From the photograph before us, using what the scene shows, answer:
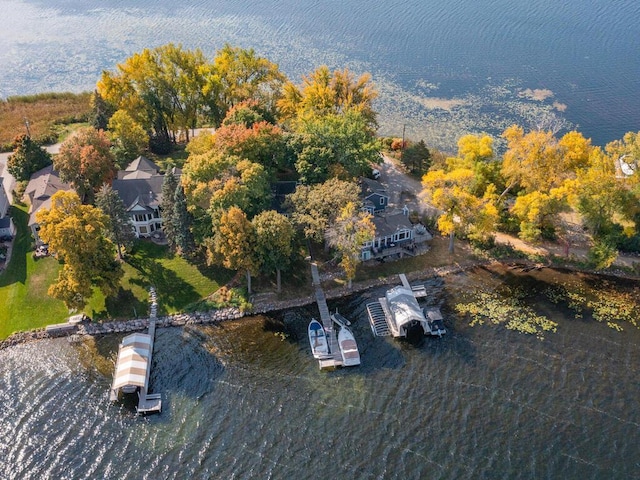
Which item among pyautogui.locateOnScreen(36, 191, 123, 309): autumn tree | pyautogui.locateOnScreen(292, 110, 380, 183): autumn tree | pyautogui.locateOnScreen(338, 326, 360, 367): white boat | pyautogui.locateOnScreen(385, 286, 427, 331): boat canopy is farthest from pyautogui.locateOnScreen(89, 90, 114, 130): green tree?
pyautogui.locateOnScreen(385, 286, 427, 331): boat canopy

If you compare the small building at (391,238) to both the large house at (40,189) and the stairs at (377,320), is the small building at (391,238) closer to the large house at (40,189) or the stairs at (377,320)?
the stairs at (377,320)

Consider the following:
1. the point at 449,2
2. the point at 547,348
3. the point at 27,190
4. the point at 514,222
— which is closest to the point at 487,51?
the point at 449,2

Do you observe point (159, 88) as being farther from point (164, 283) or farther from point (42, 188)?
point (164, 283)

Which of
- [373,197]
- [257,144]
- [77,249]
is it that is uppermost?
[257,144]

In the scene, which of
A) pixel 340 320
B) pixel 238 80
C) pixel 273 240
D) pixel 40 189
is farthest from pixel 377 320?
pixel 238 80

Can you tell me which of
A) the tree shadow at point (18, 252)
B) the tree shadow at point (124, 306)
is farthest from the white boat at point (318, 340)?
the tree shadow at point (18, 252)

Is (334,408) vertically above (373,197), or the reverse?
(373,197)
